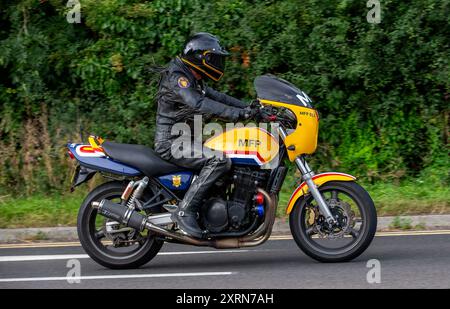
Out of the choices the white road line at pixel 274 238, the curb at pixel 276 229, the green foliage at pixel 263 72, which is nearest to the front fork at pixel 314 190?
the white road line at pixel 274 238

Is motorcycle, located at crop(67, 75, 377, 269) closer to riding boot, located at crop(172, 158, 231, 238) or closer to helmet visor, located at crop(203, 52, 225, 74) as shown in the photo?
riding boot, located at crop(172, 158, 231, 238)

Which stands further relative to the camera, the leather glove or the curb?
the curb

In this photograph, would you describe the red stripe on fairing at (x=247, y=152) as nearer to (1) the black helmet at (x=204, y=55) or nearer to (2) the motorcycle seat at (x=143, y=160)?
(2) the motorcycle seat at (x=143, y=160)

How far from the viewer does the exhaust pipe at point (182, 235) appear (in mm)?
7516

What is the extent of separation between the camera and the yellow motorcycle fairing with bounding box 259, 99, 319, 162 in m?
7.53

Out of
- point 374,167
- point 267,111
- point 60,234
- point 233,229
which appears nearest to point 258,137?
point 267,111

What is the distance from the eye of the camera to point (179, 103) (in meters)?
7.65

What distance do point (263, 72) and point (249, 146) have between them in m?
4.89

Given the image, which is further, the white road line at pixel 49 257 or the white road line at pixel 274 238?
the white road line at pixel 274 238

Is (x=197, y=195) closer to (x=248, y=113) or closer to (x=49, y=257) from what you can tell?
(x=248, y=113)

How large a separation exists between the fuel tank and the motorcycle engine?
11 cm

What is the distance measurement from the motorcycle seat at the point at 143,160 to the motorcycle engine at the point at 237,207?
1.55 ft

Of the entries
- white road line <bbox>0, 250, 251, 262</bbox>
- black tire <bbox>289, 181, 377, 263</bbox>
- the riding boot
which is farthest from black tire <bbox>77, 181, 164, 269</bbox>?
black tire <bbox>289, 181, 377, 263</bbox>

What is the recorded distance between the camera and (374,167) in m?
12.1
